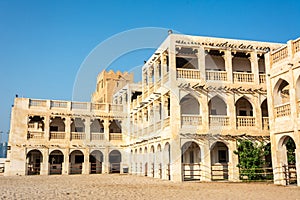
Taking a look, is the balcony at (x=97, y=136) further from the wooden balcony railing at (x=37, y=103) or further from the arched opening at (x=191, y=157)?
the arched opening at (x=191, y=157)

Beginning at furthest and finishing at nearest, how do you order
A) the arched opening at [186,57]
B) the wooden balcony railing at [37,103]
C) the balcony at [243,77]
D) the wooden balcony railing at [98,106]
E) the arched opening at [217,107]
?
1. the wooden balcony railing at [98,106]
2. the wooden balcony railing at [37,103]
3. the arched opening at [217,107]
4. the arched opening at [186,57]
5. the balcony at [243,77]

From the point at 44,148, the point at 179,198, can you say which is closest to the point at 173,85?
the point at 179,198

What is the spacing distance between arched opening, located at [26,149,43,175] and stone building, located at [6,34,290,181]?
0.32ft

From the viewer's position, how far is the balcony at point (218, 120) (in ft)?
71.9

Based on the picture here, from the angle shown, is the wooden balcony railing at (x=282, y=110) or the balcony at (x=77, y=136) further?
the balcony at (x=77, y=136)

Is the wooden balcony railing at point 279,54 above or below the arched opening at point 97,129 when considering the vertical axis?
above

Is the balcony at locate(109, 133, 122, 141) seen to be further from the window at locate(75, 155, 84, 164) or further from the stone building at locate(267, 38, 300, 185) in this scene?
the stone building at locate(267, 38, 300, 185)

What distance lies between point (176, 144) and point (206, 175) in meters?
2.81

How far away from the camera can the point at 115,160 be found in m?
35.8

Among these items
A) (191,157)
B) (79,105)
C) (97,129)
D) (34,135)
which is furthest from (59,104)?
(191,157)

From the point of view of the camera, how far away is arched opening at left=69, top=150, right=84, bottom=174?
33.3 meters

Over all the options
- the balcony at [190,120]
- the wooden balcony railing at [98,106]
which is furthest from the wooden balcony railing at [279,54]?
the wooden balcony railing at [98,106]

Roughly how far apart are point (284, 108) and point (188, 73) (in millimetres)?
6944

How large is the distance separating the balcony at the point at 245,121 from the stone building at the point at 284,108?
14.3ft
